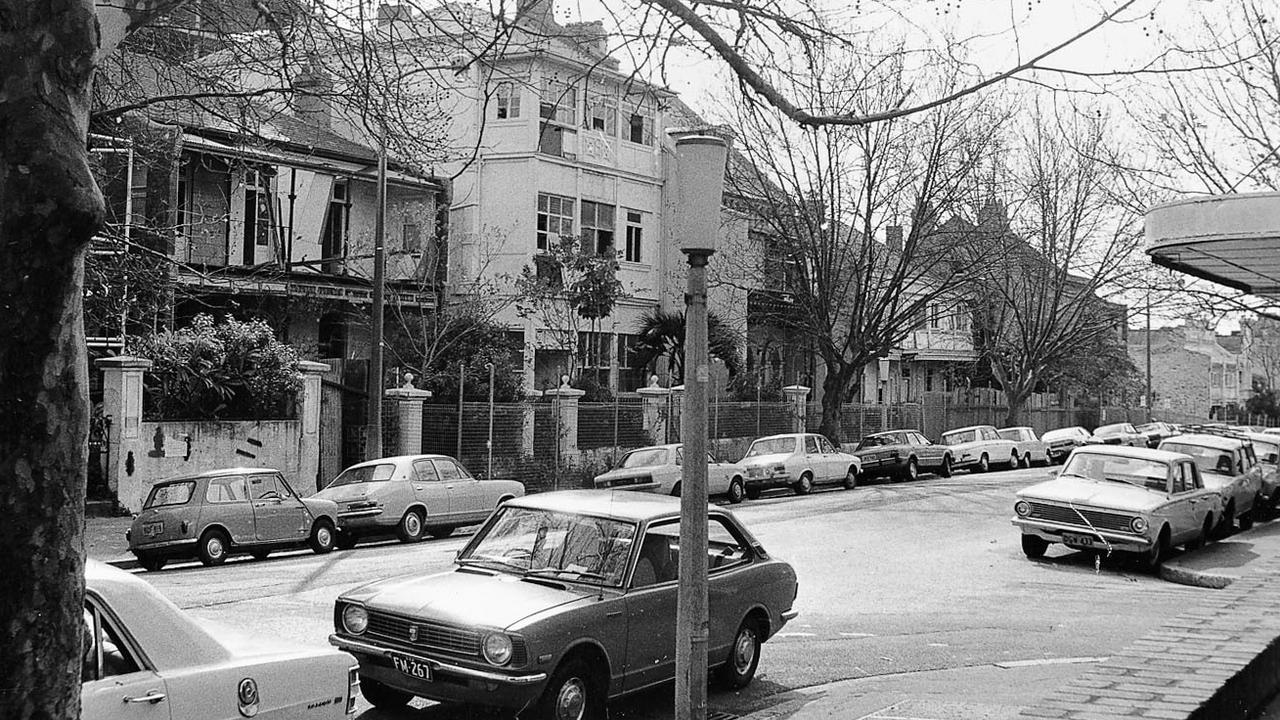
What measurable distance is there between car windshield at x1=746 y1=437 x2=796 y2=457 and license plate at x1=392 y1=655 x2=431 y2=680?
22.0 metres

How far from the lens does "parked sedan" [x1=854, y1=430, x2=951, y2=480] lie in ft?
108

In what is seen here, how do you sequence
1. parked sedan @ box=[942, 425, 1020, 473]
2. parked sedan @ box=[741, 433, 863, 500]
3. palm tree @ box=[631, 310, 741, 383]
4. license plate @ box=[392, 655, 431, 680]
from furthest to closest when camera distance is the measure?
parked sedan @ box=[942, 425, 1020, 473]
palm tree @ box=[631, 310, 741, 383]
parked sedan @ box=[741, 433, 863, 500]
license plate @ box=[392, 655, 431, 680]

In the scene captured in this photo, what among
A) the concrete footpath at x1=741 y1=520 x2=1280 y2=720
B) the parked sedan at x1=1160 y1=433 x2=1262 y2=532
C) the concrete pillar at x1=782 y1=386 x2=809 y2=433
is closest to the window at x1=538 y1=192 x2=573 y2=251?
the concrete pillar at x1=782 y1=386 x2=809 y2=433

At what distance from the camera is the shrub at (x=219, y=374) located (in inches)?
848

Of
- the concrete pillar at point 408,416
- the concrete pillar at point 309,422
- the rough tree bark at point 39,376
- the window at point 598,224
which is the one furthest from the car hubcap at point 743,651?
the window at point 598,224

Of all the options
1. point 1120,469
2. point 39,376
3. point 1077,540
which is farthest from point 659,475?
point 39,376

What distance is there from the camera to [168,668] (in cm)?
485

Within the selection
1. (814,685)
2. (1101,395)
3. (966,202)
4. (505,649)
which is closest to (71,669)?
(505,649)

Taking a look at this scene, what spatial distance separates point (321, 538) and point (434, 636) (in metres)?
10.7

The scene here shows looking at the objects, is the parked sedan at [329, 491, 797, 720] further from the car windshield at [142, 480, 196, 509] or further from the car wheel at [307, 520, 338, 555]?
the car wheel at [307, 520, 338, 555]

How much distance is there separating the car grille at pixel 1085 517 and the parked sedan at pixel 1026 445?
25037 millimetres

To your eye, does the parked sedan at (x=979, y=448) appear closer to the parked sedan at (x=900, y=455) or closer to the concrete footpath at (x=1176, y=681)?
the parked sedan at (x=900, y=455)

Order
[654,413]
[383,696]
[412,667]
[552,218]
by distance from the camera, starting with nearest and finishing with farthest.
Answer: [412,667] → [383,696] → [654,413] → [552,218]

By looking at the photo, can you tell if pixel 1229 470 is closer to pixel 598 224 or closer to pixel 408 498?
pixel 408 498
